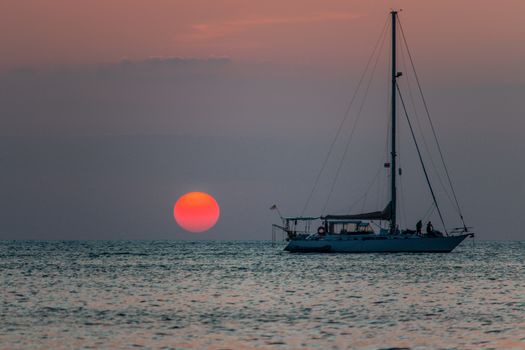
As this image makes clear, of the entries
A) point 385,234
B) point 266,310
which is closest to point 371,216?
point 385,234

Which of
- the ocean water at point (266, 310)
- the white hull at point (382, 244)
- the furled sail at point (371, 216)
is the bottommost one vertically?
the ocean water at point (266, 310)

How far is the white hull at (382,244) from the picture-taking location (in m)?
118

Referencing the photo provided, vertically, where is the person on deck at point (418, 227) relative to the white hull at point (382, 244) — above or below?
above

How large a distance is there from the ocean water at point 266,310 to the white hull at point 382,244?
72.7ft

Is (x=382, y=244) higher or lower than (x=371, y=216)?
lower

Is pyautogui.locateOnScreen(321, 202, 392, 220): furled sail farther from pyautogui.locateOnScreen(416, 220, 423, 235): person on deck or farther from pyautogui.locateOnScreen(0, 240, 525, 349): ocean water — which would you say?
pyautogui.locateOnScreen(0, 240, 525, 349): ocean water

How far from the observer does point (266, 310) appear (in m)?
55.6

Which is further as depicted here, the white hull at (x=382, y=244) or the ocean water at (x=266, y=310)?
the white hull at (x=382, y=244)

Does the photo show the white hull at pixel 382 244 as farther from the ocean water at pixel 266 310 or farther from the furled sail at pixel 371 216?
the ocean water at pixel 266 310

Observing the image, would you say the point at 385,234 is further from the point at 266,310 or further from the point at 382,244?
the point at 266,310

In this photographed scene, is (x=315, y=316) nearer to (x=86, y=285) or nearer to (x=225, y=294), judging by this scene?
(x=225, y=294)

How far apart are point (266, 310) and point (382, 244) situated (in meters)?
64.9

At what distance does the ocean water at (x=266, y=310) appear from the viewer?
140 ft

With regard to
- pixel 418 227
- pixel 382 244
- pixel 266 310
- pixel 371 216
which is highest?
pixel 371 216
